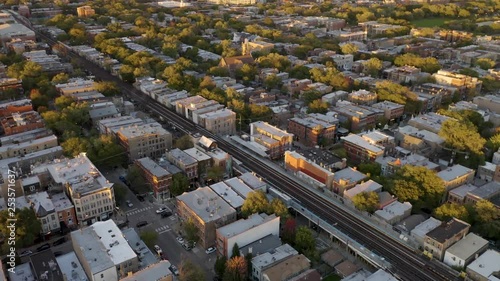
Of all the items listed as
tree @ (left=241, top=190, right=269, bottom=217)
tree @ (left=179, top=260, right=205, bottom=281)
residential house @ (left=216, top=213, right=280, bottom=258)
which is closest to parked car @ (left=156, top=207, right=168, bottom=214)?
tree @ (left=241, top=190, right=269, bottom=217)

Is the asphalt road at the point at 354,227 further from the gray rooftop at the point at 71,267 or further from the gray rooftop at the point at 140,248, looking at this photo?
the gray rooftop at the point at 71,267

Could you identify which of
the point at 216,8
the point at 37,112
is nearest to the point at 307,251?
the point at 37,112

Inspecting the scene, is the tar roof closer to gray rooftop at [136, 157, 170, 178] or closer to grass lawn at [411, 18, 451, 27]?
gray rooftop at [136, 157, 170, 178]

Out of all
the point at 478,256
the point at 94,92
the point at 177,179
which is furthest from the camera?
the point at 94,92

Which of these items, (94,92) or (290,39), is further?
(290,39)

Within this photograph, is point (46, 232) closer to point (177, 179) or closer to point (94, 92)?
point (177, 179)
